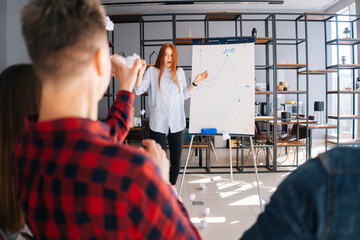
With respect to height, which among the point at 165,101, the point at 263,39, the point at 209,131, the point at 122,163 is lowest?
the point at 209,131

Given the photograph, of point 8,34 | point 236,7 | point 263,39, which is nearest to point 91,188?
point 8,34

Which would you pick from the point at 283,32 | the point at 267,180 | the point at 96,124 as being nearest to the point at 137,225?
the point at 96,124

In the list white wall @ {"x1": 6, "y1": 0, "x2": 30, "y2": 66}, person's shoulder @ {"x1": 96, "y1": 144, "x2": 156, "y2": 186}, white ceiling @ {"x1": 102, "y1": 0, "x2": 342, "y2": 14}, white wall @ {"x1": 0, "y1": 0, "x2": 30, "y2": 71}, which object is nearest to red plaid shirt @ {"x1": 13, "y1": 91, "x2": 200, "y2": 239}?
person's shoulder @ {"x1": 96, "y1": 144, "x2": 156, "y2": 186}

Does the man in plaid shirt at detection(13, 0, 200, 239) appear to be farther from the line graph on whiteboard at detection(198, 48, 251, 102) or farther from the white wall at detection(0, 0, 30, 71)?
the white wall at detection(0, 0, 30, 71)

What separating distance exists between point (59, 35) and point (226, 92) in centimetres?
262

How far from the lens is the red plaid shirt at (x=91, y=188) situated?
19.5 inches

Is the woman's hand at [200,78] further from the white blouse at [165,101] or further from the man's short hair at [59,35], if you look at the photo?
the man's short hair at [59,35]

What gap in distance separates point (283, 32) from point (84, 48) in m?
8.06

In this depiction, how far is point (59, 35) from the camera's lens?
0.54 metres

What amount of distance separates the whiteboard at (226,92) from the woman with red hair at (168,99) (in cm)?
14

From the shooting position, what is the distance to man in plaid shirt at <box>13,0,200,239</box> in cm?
50

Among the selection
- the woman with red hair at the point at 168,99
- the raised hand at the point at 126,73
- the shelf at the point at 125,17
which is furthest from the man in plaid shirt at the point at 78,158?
the shelf at the point at 125,17

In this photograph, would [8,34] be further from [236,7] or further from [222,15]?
[236,7]

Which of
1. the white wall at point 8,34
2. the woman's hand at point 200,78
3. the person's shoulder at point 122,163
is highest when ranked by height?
the white wall at point 8,34
